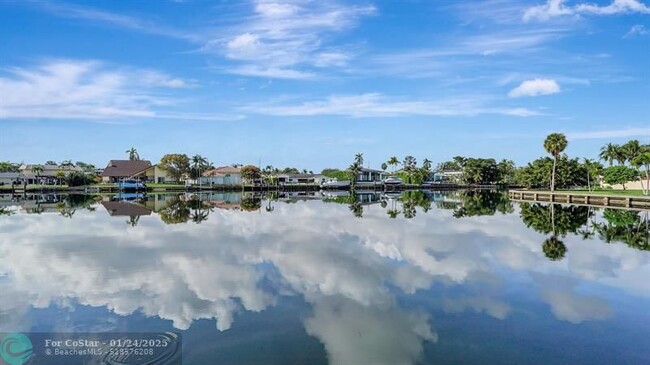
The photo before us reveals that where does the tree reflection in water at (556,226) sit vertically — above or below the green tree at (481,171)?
below

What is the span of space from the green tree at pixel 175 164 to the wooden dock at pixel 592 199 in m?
65.4

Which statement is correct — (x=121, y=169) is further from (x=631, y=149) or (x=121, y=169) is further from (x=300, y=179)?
(x=631, y=149)

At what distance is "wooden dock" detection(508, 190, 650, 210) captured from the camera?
46.5m

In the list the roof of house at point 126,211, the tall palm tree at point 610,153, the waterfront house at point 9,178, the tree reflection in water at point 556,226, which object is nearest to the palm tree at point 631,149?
the tall palm tree at point 610,153

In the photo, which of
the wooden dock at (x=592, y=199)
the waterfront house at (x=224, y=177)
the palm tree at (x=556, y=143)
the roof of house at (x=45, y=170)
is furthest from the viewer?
the roof of house at (x=45, y=170)

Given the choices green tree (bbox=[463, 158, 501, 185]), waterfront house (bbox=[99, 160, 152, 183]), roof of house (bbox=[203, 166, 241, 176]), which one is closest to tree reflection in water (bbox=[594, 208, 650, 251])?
green tree (bbox=[463, 158, 501, 185])

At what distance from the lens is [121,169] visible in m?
106

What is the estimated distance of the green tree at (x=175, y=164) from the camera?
9950 cm

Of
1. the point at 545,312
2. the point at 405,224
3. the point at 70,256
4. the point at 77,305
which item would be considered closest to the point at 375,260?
the point at 545,312

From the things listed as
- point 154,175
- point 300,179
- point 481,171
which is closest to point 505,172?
point 481,171

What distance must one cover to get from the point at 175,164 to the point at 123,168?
15.4 metres

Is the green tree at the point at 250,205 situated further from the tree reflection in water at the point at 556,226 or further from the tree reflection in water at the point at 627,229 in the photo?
the tree reflection in water at the point at 627,229

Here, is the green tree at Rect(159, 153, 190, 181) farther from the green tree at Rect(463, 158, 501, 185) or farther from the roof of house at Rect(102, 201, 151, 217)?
the green tree at Rect(463, 158, 501, 185)

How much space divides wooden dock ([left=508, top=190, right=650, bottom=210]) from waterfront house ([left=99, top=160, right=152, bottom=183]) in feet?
257
